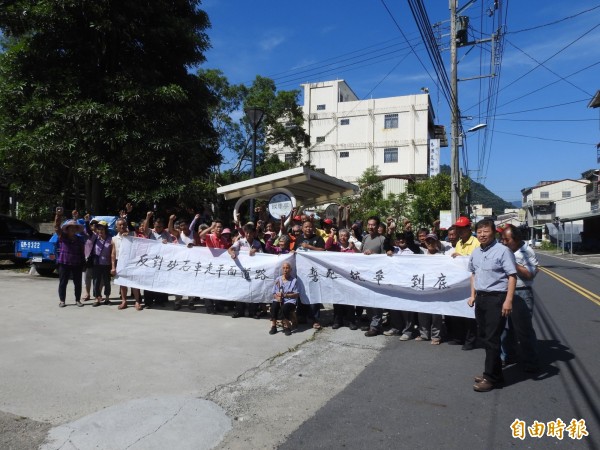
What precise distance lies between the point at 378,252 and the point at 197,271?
136 inches

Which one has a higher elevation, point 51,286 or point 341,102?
point 341,102

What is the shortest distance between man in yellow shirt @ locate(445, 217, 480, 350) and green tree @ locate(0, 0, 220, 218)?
9.51 m

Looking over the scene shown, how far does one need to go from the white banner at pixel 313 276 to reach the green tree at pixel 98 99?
5.41 m

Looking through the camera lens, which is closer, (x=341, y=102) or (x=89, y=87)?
(x=89, y=87)

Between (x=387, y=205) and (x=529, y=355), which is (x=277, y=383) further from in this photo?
(x=387, y=205)

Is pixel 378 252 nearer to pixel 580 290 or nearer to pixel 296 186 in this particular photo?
pixel 296 186

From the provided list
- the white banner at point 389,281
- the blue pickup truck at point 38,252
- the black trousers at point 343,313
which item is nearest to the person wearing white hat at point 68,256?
the blue pickup truck at point 38,252

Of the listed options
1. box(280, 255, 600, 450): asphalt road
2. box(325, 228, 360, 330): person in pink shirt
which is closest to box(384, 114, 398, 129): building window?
box(325, 228, 360, 330): person in pink shirt

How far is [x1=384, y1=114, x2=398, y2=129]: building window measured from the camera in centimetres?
4469

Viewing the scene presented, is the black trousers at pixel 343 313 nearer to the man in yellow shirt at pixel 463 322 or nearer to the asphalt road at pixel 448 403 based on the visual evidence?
the asphalt road at pixel 448 403

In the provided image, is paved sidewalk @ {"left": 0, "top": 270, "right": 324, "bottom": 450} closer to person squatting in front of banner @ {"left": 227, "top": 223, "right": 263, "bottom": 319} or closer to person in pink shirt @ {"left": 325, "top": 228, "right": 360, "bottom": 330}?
person squatting in front of banner @ {"left": 227, "top": 223, "right": 263, "bottom": 319}

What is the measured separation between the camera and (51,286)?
10922 mm

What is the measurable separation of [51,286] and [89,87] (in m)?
6.68

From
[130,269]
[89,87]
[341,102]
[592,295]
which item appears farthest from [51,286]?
[341,102]
